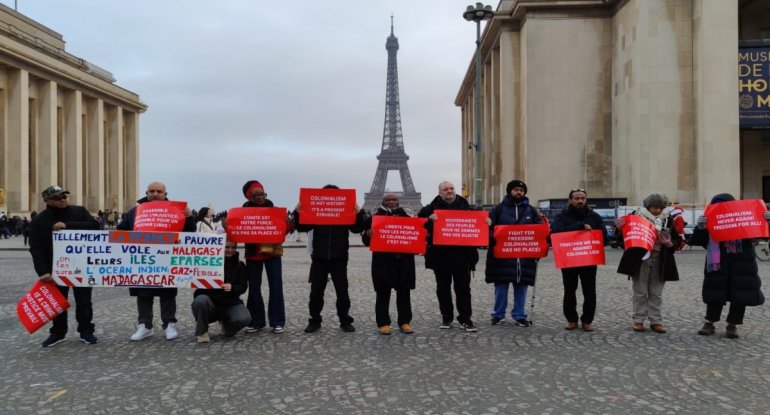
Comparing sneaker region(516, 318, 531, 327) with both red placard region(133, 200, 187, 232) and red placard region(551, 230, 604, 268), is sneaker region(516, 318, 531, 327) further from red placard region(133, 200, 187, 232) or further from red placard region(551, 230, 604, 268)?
red placard region(133, 200, 187, 232)

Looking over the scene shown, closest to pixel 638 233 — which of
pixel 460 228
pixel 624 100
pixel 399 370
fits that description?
pixel 460 228

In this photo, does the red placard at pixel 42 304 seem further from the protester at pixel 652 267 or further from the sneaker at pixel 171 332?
the protester at pixel 652 267

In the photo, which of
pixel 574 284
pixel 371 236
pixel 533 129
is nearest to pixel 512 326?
pixel 574 284

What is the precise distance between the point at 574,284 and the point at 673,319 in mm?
1819

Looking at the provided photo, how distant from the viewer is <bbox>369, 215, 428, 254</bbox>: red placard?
26.9 feet

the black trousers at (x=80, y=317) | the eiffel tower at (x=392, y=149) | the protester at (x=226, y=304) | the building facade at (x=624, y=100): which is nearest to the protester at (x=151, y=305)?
the protester at (x=226, y=304)

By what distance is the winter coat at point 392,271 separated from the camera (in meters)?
8.12

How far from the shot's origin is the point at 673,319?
8977mm

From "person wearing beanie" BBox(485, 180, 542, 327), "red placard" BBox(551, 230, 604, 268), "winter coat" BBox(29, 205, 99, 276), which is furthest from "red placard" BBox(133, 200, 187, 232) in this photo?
"red placard" BBox(551, 230, 604, 268)

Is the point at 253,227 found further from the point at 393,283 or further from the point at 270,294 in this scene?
the point at 393,283

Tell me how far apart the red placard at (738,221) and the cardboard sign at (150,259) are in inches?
233

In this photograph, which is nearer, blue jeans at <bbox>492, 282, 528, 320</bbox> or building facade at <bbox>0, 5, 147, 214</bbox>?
blue jeans at <bbox>492, 282, 528, 320</bbox>

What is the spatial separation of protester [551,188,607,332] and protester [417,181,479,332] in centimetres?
119

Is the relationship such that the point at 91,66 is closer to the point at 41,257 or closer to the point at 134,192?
the point at 134,192
